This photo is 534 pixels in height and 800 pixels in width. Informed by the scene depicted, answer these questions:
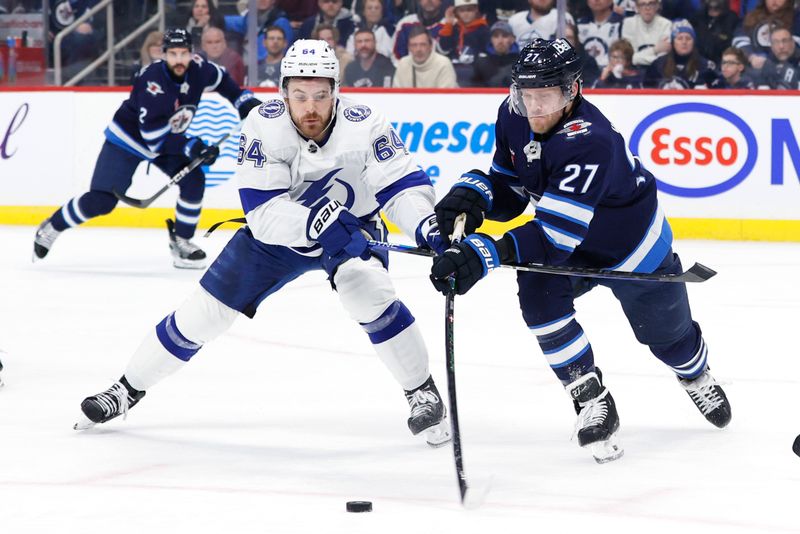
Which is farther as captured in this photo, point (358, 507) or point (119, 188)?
point (119, 188)

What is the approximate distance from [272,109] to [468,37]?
4471 mm

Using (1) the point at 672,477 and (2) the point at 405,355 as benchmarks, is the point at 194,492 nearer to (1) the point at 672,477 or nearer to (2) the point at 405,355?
(2) the point at 405,355

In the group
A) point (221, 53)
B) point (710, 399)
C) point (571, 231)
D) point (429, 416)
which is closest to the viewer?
point (571, 231)

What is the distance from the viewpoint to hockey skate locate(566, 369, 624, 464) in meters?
2.80

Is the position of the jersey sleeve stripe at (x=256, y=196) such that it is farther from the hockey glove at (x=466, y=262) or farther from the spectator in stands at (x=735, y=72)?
the spectator in stands at (x=735, y=72)

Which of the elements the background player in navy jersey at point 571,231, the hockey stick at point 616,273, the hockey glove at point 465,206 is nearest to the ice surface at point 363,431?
the background player in navy jersey at point 571,231

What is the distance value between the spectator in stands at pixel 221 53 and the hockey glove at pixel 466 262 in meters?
5.22

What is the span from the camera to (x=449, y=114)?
23.7ft

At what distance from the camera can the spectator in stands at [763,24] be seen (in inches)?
273

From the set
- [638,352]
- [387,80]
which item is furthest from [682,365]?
[387,80]

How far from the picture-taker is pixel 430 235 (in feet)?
9.42

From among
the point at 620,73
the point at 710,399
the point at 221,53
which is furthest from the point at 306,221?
the point at 221,53

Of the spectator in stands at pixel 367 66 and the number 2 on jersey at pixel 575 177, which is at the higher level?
the number 2 on jersey at pixel 575 177

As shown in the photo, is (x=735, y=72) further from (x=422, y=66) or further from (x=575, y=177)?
(x=575, y=177)
